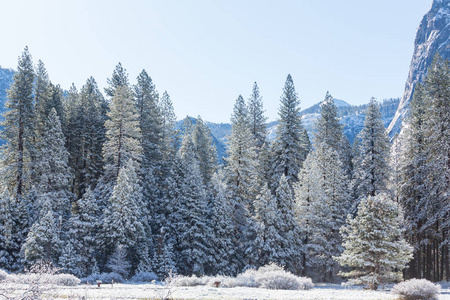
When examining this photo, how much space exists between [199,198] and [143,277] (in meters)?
10.2

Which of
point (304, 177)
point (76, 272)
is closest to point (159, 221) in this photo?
point (76, 272)

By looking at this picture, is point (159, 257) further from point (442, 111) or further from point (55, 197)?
point (442, 111)

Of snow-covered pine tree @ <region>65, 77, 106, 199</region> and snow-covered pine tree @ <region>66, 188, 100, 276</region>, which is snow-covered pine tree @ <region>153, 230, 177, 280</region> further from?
snow-covered pine tree @ <region>65, 77, 106, 199</region>

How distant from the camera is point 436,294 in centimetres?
1344

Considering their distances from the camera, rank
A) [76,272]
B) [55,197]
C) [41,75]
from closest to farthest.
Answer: [76,272]
[55,197]
[41,75]

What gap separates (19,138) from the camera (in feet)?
117

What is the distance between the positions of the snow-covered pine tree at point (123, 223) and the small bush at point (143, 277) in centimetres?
239

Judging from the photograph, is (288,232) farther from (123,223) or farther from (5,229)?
(5,229)

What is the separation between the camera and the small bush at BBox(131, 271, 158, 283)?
1134 inches

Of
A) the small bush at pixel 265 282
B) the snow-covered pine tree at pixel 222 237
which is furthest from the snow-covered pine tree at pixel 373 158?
the small bush at pixel 265 282

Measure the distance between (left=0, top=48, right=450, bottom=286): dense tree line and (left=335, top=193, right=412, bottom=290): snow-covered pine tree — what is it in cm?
530

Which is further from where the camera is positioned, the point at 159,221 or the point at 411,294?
the point at 159,221

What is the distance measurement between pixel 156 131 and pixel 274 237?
75.6 feet

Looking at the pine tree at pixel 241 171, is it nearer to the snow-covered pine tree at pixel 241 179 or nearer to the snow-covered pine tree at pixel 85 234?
the snow-covered pine tree at pixel 241 179
